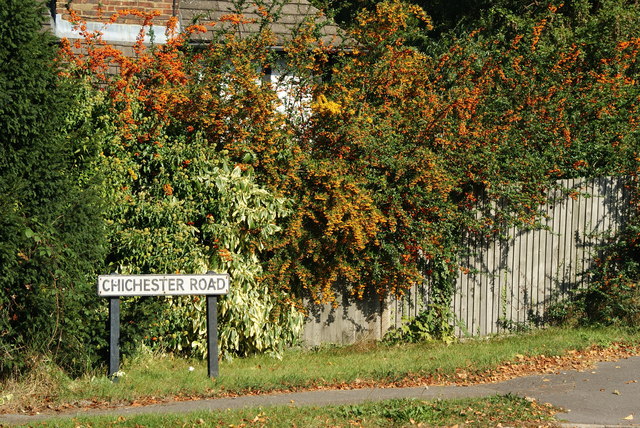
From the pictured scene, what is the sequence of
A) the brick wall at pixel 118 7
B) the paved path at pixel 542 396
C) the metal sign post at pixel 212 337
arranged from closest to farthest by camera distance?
the paved path at pixel 542 396
the metal sign post at pixel 212 337
the brick wall at pixel 118 7

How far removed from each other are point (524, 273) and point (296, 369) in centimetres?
489

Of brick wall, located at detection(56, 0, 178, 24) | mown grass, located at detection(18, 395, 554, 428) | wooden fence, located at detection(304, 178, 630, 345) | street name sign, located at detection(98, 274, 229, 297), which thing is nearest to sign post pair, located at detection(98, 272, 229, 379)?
street name sign, located at detection(98, 274, 229, 297)

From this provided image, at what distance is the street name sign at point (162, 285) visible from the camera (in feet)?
28.5

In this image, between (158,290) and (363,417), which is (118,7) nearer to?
(158,290)

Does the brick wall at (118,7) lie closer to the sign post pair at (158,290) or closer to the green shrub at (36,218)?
the green shrub at (36,218)

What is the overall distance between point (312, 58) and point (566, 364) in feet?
19.5

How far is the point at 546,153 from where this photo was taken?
12812 millimetres

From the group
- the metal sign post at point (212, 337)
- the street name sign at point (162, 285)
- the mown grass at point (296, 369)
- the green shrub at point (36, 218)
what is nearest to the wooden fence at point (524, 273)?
the mown grass at point (296, 369)

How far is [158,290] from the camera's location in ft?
29.3

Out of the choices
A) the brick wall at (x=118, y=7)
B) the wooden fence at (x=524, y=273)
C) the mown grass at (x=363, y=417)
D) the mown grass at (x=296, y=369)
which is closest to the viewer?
the mown grass at (x=363, y=417)

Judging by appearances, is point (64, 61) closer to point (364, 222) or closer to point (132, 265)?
point (132, 265)

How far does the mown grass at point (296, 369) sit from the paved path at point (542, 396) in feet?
1.12

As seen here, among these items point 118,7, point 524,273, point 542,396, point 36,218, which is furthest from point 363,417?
point 118,7

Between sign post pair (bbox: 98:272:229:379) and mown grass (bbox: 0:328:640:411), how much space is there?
0.30m
